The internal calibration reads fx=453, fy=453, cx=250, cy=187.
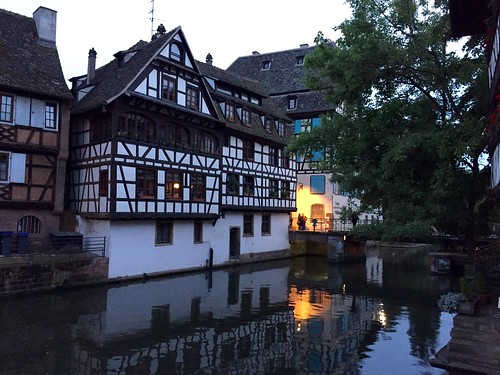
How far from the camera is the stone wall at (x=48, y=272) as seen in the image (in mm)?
17766

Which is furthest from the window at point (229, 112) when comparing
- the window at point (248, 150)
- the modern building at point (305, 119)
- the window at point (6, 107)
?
the window at point (6, 107)

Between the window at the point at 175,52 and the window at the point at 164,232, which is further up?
the window at the point at 175,52

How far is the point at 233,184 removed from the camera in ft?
98.7

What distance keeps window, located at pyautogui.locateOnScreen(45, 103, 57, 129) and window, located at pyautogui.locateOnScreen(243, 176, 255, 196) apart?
13309 millimetres

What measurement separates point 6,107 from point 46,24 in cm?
620

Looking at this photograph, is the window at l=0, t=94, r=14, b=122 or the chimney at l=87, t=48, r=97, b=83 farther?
the chimney at l=87, t=48, r=97, b=83

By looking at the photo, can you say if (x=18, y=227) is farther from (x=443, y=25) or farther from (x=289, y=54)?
(x=289, y=54)

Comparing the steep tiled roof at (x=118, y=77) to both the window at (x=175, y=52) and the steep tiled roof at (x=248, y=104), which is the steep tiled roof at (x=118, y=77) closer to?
the window at (x=175, y=52)

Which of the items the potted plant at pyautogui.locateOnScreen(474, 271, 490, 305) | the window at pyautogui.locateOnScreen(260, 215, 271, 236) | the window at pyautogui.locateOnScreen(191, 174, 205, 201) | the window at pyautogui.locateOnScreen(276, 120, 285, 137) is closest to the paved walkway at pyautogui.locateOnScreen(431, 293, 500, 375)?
the potted plant at pyautogui.locateOnScreen(474, 271, 490, 305)

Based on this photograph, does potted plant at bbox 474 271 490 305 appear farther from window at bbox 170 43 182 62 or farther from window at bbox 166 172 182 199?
window at bbox 170 43 182 62

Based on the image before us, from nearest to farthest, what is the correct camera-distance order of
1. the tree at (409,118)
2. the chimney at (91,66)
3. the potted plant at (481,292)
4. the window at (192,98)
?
the potted plant at (481,292) → the tree at (409,118) → the window at (192,98) → the chimney at (91,66)

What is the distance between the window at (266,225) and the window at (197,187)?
8.03 metres

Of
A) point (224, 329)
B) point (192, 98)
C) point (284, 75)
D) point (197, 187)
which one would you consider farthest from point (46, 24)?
point (284, 75)

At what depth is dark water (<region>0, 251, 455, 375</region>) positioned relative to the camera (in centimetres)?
1073
